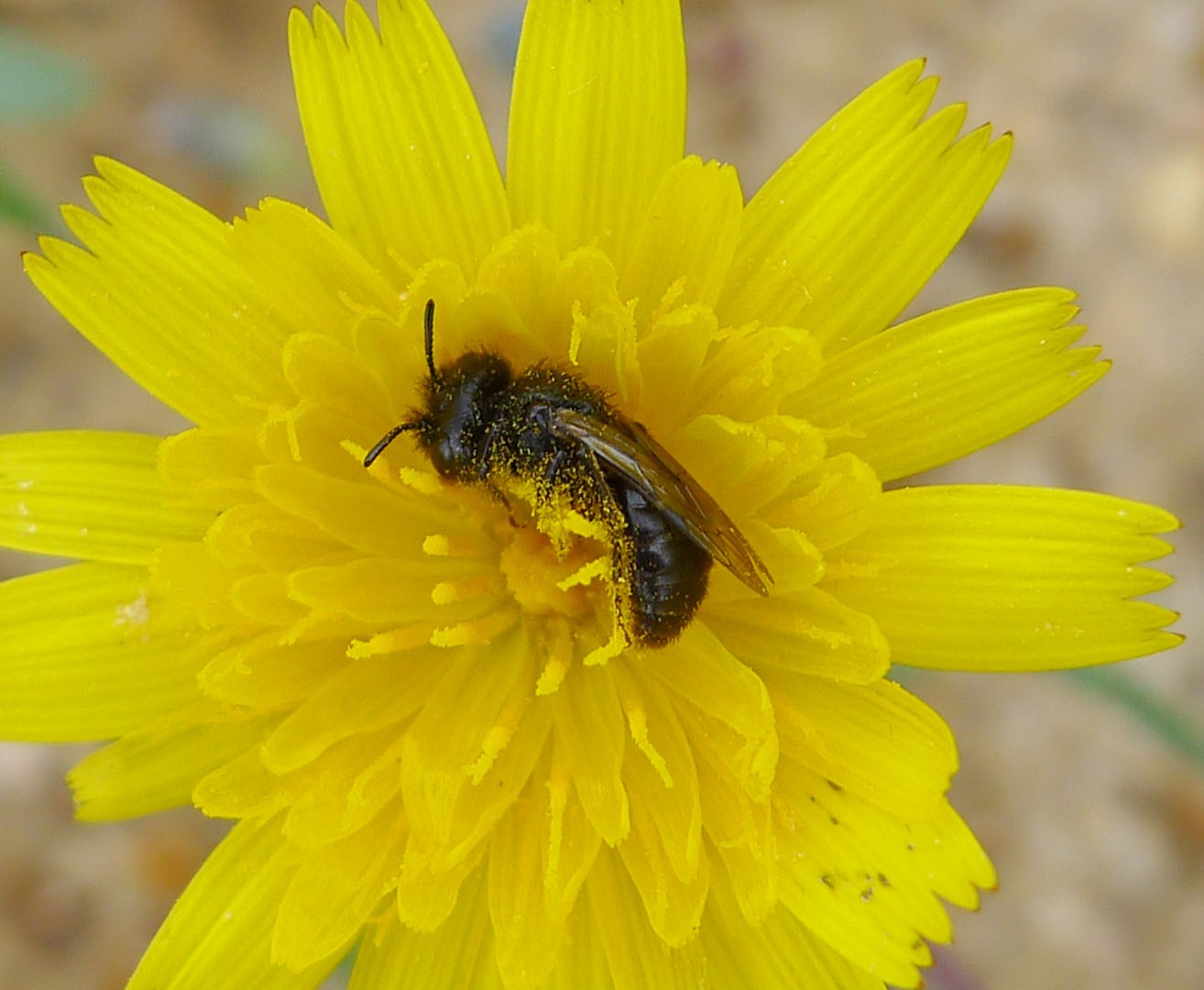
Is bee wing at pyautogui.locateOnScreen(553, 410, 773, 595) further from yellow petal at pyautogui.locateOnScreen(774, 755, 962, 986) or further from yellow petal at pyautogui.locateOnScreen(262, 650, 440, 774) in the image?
yellow petal at pyautogui.locateOnScreen(262, 650, 440, 774)

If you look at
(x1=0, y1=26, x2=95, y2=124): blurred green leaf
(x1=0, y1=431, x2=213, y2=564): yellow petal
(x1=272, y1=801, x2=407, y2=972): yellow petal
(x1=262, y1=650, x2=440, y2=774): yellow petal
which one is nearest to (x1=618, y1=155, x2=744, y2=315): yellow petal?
(x1=262, y1=650, x2=440, y2=774): yellow petal

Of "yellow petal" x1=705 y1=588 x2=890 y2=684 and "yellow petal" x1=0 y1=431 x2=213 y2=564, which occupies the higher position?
"yellow petal" x1=705 y1=588 x2=890 y2=684

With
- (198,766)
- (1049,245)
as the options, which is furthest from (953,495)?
(1049,245)

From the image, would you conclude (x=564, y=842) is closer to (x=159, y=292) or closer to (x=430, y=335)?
(x=430, y=335)

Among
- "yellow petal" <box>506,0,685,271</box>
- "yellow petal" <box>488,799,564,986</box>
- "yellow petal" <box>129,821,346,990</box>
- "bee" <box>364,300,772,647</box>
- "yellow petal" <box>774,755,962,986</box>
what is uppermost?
"yellow petal" <box>506,0,685,271</box>

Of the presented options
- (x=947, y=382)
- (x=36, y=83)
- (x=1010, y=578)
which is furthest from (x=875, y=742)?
(x=36, y=83)

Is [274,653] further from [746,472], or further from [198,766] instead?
[746,472]

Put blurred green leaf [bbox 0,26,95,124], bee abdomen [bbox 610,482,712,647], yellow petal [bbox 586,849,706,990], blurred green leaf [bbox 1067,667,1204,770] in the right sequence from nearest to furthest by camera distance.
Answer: bee abdomen [bbox 610,482,712,647] < yellow petal [bbox 586,849,706,990] < blurred green leaf [bbox 1067,667,1204,770] < blurred green leaf [bbox 0,26,95,124]
